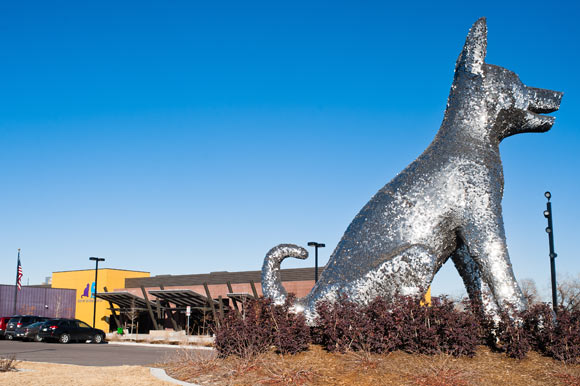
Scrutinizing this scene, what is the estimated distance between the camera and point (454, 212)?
→ 284 inches

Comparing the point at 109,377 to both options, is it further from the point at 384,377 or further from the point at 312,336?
the point at 384,377

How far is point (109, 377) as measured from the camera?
29.1 feet

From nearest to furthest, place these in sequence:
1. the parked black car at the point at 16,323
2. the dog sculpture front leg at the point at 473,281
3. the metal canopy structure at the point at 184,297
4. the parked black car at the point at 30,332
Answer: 1. the dog sculpture front leg at the point at 473,281
2. the parked black car at the point at 30,332
3. the parked black car at the point at 16,323
4. the metal canopy structure at the point at 184,297

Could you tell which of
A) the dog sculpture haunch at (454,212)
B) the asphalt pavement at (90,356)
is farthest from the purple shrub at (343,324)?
the asphalt pavement at (90,356)

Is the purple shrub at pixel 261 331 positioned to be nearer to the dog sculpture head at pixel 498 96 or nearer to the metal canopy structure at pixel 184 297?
the dog sculpture head at pixel 498 96

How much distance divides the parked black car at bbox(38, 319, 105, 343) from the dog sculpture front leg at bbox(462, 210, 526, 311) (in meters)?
23.3

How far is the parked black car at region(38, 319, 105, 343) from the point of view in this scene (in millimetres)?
25781

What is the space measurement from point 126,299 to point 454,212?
3309 cm

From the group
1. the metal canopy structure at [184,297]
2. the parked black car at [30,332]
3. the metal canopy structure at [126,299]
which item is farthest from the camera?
the metal canopy structure at [126,299]

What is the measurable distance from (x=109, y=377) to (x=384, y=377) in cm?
455

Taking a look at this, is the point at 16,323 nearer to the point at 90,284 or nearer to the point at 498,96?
the point at 90,284

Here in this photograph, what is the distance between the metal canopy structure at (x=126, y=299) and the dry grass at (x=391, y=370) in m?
29.7

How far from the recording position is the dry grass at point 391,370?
6312 mm

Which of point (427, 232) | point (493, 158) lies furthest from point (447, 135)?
point (427, 232)
